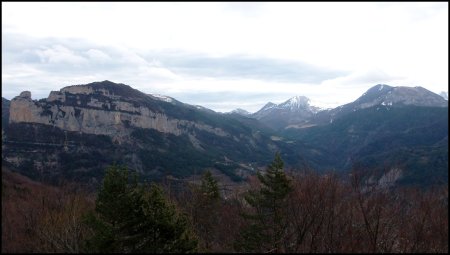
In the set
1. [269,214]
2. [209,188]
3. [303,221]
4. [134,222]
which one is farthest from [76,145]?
[303,221]

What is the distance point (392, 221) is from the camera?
21.6 metres

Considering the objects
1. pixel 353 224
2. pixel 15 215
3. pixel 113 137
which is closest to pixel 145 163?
pixel 113 137

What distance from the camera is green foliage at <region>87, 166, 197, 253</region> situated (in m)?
18.8

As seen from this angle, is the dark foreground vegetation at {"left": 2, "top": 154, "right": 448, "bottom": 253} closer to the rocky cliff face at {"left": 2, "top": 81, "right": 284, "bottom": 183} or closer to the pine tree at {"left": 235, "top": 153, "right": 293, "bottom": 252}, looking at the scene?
the pine tree at {"left": 235, "top": 153, "right": 293, "bottom": 252}

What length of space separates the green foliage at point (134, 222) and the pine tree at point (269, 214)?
9.48 metres

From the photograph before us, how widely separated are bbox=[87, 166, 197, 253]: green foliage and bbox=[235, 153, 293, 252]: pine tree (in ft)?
31.1

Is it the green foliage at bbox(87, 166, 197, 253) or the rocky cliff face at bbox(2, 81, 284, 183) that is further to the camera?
the rocky cliff face at bbox(2, 81, 284, 183)

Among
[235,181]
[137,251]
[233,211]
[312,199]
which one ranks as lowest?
[235,181]

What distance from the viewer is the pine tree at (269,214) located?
92.8 feet

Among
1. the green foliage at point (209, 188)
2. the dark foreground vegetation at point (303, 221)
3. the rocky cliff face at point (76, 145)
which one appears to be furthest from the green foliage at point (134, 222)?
the rocky cliff face at point (76, 145)

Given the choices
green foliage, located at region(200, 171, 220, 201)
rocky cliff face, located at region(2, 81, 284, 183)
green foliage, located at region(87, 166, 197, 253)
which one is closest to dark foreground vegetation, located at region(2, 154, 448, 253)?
green foliage, located at region(87, 166, 197, 253)

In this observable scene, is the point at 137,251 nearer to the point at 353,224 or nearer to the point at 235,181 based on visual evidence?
the point at 353,224

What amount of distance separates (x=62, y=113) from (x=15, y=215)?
167m

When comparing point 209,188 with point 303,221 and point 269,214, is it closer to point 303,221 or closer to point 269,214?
point 269,214
